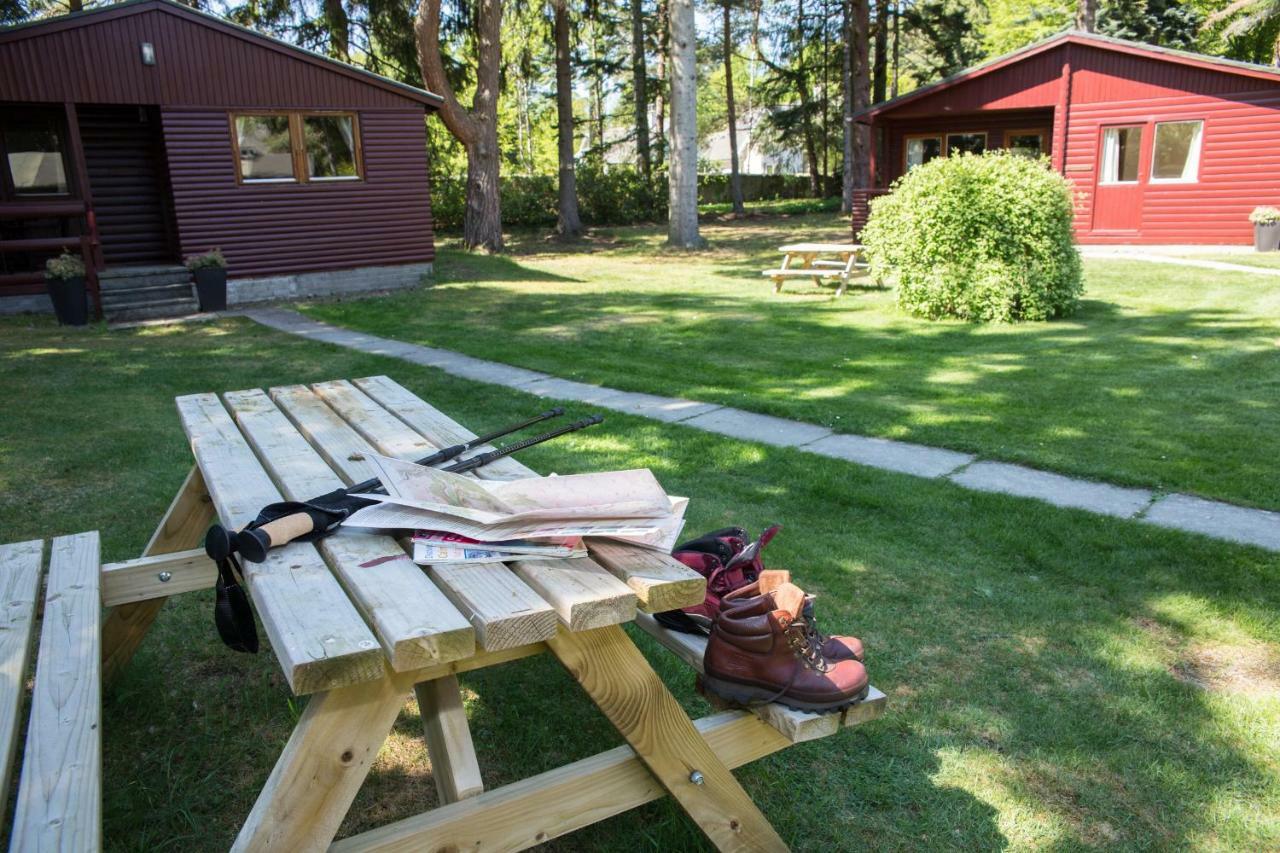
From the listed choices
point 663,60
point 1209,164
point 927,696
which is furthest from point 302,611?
point 663,60

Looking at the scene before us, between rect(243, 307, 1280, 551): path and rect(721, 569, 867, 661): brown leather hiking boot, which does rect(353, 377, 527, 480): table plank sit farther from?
rect(243, 307, 1280, 551): path

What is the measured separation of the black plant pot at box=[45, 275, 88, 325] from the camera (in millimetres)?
11297

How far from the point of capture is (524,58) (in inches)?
985

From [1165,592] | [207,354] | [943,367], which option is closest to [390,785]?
[1165,592]

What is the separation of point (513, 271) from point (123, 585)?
14106mm

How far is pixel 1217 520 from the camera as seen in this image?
422 centimetres

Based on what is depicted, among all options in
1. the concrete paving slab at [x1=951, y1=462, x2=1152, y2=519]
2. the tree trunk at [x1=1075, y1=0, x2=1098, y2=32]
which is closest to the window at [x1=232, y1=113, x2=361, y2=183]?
the concrete paving slab at [x1=951, y1=462, x2=1152, y2=519]

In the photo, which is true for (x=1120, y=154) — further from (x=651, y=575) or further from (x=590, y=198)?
(x=651, y=575)

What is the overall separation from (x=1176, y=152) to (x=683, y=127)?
9249 millimetres

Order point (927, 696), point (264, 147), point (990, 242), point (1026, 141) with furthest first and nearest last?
point (1026, 141) → point (264, 147) → point (990, 242) → point (927, 696)

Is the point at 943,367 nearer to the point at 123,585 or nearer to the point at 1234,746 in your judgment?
the point at 1234,746

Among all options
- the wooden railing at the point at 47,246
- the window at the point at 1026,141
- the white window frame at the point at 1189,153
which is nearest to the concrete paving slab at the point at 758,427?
the wooden railing at the point at 47,246

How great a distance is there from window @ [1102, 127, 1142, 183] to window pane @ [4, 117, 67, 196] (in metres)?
18.0

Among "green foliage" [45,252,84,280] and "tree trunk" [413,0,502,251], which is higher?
"tree trunk" [413,0,502,251]
